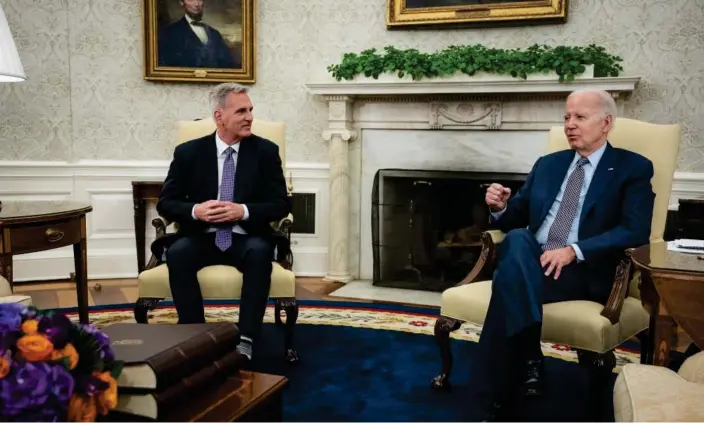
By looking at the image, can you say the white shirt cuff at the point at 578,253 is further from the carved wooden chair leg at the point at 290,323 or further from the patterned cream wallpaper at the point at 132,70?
the patterned cream wallpaper at the point at 132,70

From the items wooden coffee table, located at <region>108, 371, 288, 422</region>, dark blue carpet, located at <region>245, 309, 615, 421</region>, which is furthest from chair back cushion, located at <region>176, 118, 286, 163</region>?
wooden coffee table, located at <region>108, 371, 288, 422</region>

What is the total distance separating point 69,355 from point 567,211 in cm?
206

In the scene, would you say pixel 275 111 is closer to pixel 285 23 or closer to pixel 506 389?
pixel 285 23

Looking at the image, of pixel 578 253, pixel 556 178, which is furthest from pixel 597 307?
pixel 556 178

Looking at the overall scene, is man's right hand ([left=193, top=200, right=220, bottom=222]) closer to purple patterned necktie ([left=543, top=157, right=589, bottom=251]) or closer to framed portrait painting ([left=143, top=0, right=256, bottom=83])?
purple patterned necktie ([left=543, top=157, right=589, bottom=251])

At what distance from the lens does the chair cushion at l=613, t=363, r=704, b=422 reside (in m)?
1.36

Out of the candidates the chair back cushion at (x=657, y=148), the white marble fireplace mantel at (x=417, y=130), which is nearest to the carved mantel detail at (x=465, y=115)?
the white marble fireplace mantel at (x=417, y=130)

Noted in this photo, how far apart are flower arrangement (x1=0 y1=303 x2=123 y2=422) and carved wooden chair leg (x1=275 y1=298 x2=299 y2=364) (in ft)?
5.47

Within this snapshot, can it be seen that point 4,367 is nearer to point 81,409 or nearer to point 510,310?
point 81,409

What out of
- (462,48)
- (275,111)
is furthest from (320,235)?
(462,48)

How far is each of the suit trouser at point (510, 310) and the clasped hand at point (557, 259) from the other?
43 millimetres

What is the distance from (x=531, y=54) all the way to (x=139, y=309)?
2.82 m

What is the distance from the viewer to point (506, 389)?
7.54 feet

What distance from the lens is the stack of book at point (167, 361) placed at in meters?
1.36
